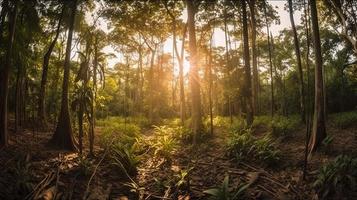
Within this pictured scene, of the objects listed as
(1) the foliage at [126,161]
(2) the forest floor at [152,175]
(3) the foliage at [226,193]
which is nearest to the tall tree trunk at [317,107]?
(2) the forest floor at [152,175]

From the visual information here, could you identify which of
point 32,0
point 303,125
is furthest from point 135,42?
point 303,125

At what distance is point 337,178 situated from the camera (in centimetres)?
555

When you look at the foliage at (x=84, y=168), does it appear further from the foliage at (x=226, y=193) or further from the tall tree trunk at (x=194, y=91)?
the tall tree trunk at (x=194, y=91)

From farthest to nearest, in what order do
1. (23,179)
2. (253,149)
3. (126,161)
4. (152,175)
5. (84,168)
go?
1. (253,149)
2. (126,161)
3. (152,175)
4. (84,168)
5. (23,179)

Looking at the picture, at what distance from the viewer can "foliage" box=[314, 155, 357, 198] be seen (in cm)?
547

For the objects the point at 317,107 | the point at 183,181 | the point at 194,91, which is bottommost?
the point at 183,181

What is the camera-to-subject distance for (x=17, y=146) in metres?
8.39

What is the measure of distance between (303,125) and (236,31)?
1076cm

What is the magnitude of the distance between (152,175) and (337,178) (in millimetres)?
4693

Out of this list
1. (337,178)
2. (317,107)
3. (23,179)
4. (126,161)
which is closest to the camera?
(23,179)

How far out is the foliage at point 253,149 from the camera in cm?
758

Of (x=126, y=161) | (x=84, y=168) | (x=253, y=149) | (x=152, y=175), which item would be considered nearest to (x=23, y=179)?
(x=84, y=168)

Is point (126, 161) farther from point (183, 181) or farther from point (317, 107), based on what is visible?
point (317, 107)

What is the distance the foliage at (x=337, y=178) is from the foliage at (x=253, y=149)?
1.58m
